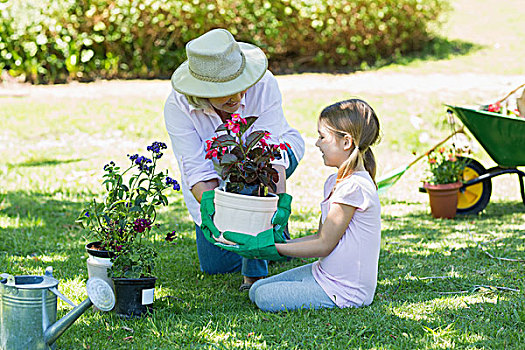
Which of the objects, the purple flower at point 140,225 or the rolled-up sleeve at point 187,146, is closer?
the purple flower at point 140,225

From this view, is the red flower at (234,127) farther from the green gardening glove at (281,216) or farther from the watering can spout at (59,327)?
the watering can spout at (59,327)

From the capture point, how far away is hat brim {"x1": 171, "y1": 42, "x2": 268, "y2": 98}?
290cm

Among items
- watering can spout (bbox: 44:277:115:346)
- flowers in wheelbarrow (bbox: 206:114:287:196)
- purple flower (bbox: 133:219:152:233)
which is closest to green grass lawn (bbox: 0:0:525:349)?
watering can spout (bbox: 44:277:115:346)

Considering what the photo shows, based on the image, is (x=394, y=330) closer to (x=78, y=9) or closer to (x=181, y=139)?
(x=181, y=139)

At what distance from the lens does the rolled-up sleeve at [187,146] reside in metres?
3.17

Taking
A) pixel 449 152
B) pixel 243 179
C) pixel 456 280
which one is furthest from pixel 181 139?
pixel 449 152

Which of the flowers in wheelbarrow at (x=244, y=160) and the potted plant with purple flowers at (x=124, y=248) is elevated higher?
the flowers in wheelbarrow at (x=244, y=160)

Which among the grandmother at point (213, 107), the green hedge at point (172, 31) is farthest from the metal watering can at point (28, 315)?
the green hedge at point (172, 31)

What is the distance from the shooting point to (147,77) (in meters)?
10.0

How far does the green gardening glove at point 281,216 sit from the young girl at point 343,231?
50 mm

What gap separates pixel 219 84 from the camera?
9.60 feet

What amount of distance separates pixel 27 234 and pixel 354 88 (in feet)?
20.1

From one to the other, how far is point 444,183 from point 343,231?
96.3 inches

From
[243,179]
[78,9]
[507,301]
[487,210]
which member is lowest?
[487,210]
